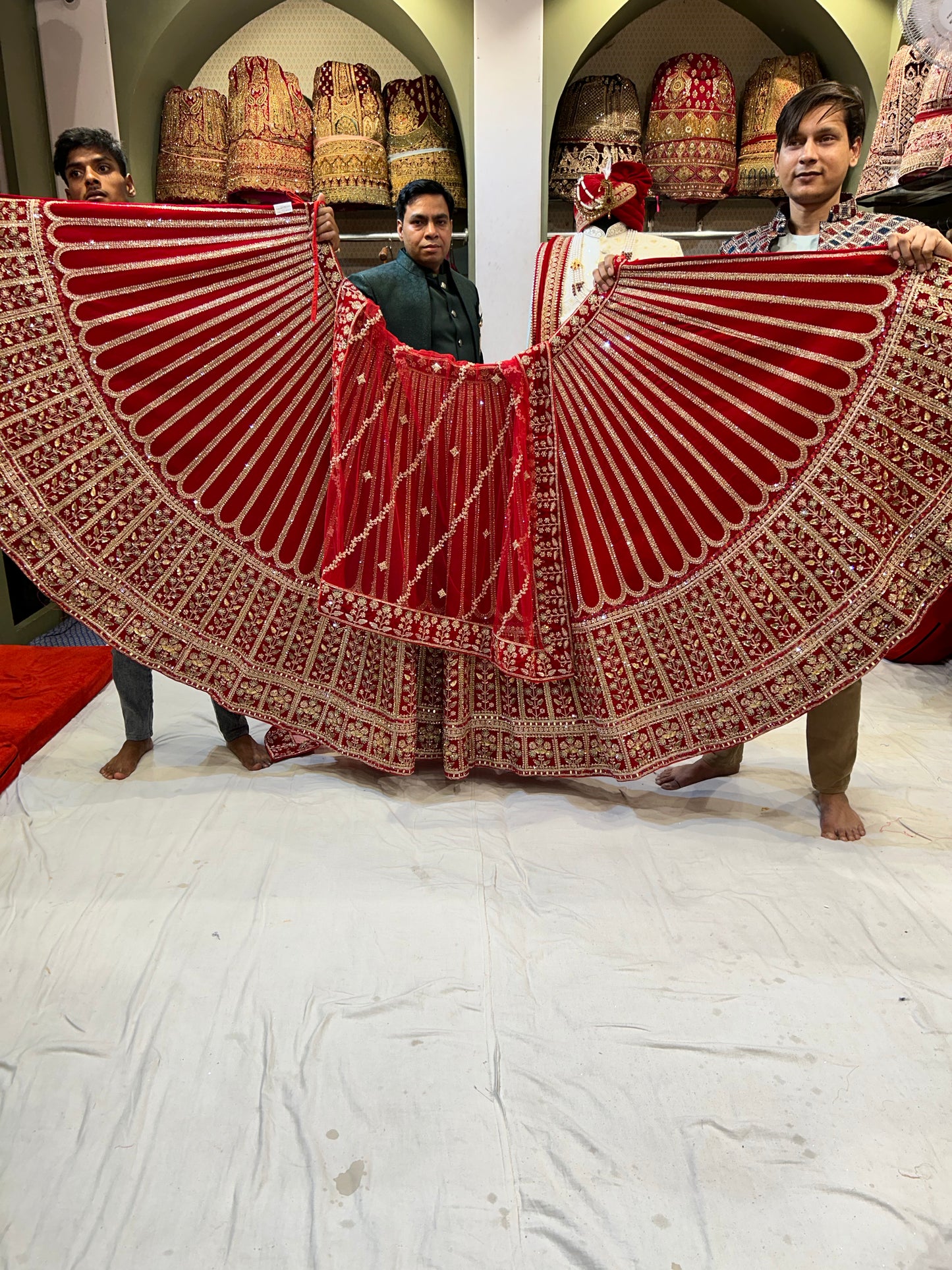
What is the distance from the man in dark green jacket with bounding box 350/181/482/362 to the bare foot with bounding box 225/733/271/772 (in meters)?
1.08

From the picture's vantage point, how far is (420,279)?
7.27 feet

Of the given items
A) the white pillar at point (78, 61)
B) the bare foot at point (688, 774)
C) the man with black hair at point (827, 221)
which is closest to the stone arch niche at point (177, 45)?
the white pillar at point (78, 61)

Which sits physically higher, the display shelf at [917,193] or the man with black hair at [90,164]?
the display shelf at [917,193]

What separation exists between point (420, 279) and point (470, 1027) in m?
1.77

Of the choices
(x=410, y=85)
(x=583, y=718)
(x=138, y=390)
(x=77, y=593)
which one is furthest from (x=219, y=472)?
(x=410, y=85)

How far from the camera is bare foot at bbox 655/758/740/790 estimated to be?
2.00 m

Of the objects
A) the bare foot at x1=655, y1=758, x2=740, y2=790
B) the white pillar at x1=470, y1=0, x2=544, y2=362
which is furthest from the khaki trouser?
the white pillar at x1=470, y1=0, x2=544, y2=362

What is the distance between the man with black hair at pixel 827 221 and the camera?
1681 mm

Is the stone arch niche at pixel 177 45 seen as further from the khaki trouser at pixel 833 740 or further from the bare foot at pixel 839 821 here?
the bare foot at pixel 839 821

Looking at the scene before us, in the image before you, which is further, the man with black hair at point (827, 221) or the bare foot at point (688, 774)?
the bare foot at point (688, 774)

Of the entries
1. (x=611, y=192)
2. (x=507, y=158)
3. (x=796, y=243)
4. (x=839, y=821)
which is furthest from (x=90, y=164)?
(x=839, y=821)

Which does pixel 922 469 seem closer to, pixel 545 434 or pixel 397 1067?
pixel 545 434

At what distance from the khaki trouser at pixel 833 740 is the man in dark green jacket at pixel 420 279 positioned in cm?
126

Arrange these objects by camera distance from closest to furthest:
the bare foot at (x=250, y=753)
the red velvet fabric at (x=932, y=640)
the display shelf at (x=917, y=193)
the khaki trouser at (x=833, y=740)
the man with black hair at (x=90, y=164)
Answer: the khaki trouser at (x=833, y=740) → the man with black hair at (x=90, y=164) → the bare foot at (x=250, y=753) → the display shelf at (x=917, y=193) → the red velvet fabric at (x=932, y=640)
